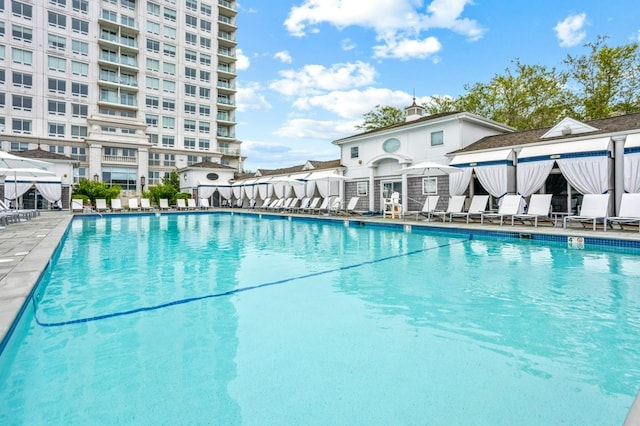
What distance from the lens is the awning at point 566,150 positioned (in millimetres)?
10312

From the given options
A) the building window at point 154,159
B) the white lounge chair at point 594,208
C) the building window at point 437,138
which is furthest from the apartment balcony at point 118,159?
the white lounge chair at point 594,208

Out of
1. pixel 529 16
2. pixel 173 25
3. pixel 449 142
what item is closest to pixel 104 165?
pixel 173 25

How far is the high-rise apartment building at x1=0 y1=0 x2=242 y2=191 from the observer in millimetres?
28844

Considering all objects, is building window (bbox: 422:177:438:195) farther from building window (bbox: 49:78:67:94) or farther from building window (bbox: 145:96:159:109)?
building window (bbox: 49:78:67:94)

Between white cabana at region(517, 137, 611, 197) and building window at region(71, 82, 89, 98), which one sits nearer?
white cabana at region(517, 137, 611, 197)

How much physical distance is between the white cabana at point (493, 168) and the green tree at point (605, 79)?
14.8 m

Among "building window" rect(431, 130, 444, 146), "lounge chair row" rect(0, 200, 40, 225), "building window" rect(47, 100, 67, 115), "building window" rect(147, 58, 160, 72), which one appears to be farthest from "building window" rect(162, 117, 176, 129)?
"building window" rect(431, 130, 444, 146)

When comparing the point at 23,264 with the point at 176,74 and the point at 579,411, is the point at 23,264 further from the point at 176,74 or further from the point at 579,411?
the point at 176,74

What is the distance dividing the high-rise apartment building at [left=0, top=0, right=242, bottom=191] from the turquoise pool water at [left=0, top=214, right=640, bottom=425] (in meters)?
28.9

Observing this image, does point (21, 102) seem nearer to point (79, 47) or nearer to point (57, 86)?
point (57, 86)

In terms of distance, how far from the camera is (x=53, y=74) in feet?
98.2

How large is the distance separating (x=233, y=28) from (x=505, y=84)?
30.4 m

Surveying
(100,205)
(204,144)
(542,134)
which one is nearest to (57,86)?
(204,144)

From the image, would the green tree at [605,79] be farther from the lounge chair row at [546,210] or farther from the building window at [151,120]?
the building window at [151,120]
